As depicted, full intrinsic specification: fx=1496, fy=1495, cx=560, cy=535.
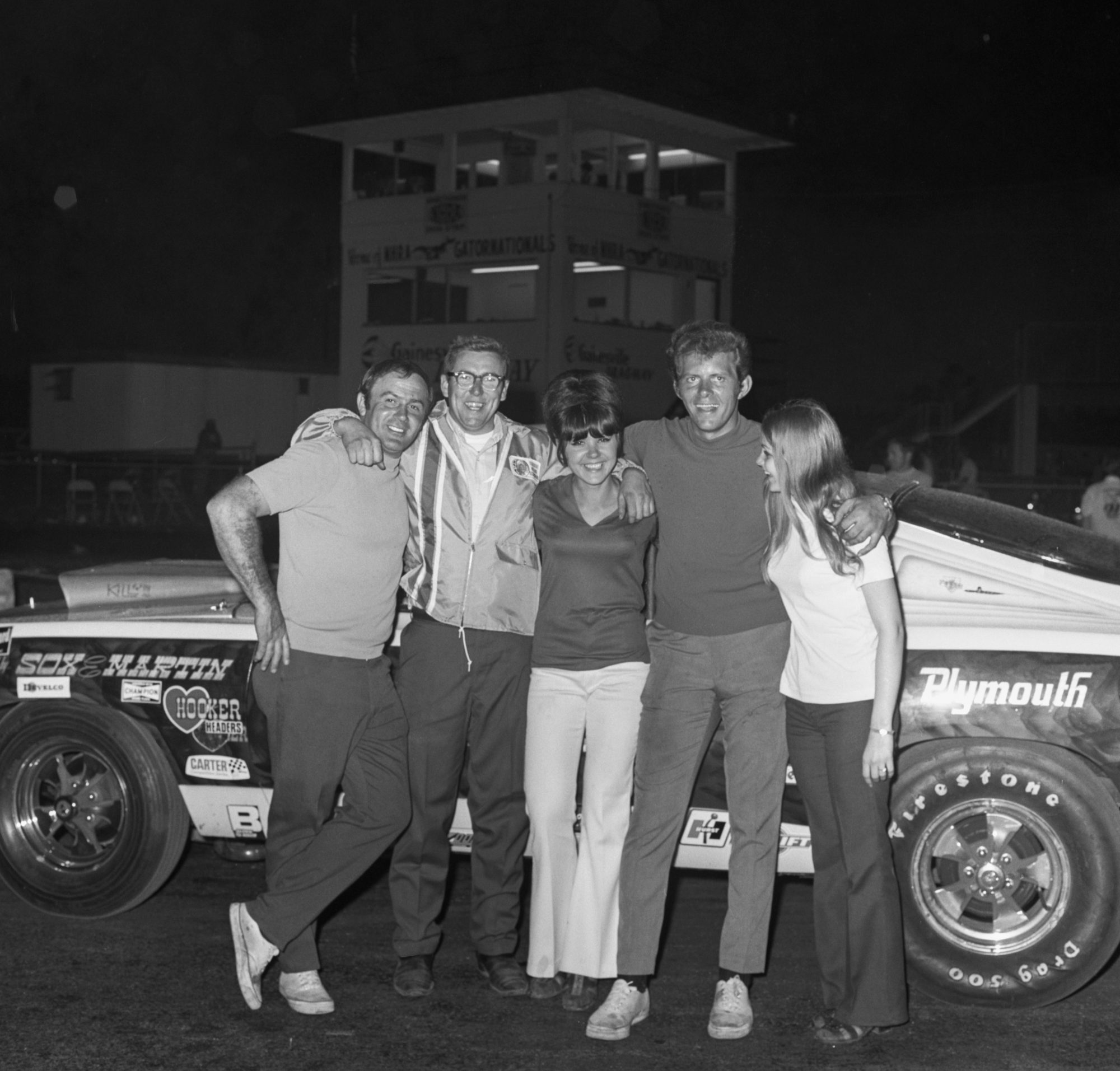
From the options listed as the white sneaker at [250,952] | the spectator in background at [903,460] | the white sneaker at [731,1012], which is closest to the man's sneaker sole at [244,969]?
the white sneaker at [250,952]

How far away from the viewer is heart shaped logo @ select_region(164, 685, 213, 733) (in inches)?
188

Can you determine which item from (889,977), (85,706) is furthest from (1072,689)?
(85,706)

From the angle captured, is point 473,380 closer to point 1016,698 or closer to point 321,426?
point 321,426

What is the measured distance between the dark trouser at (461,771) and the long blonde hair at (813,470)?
3.11 ft

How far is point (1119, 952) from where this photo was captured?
4828 millimetres

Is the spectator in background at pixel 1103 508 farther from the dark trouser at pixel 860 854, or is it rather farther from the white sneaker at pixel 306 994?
the white sneaker at pixel 306 994

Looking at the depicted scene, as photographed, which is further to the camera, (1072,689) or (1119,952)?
(1119,952)

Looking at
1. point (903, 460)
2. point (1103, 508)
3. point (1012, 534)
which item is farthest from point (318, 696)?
point (903, 460)

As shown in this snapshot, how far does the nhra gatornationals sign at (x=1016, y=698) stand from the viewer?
13.6 ft

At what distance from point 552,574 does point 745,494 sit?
583 millimetres

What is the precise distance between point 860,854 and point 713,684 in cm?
59

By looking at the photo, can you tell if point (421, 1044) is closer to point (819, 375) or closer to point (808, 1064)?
point (808, 1064)

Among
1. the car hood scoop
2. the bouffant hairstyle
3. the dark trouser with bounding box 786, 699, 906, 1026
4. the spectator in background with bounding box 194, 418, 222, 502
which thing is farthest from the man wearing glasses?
the spectator in background with bounding box 194, 418, 222, 502

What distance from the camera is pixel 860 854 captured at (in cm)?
394
